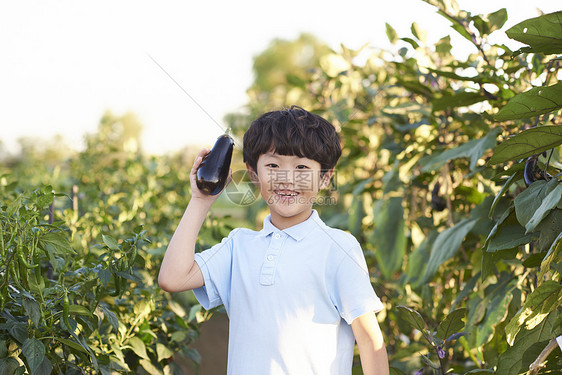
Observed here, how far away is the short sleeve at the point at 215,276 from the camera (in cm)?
139

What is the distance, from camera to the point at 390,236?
242 cm

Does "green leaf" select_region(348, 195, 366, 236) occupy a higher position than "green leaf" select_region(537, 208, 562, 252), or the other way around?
"green leaf" select_region(537, 208, 562, 252)

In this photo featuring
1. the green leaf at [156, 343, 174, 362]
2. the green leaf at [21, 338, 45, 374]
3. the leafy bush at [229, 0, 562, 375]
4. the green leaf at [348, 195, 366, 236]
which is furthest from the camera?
the green leaf at [348, 195, 366, 236]

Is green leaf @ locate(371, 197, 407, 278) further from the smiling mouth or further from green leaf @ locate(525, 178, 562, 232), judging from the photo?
green leaf @ locate(525, 178, 562, 232)

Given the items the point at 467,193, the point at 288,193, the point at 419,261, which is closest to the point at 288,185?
the point at 288,193

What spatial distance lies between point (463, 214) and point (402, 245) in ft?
0.87

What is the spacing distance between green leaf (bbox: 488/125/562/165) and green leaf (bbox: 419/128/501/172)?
48 centimetres

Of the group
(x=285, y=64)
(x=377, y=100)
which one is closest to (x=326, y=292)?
(x=377, y=100)

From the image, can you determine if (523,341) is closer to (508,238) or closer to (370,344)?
(508,238)

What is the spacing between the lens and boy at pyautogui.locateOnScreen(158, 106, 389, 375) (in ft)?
4.19

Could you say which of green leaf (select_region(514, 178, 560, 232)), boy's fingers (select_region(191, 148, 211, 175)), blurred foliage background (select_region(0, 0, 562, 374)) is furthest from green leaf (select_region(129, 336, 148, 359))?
green leaf (select_region(514, 178, 560, 232))

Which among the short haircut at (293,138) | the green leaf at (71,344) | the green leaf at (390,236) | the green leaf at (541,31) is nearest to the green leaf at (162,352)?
the green leaf at (71,344)

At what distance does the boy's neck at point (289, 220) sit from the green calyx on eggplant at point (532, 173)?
0.49 m

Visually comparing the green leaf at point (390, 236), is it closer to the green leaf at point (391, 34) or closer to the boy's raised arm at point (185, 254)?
the green leaf at point (391, 34)
